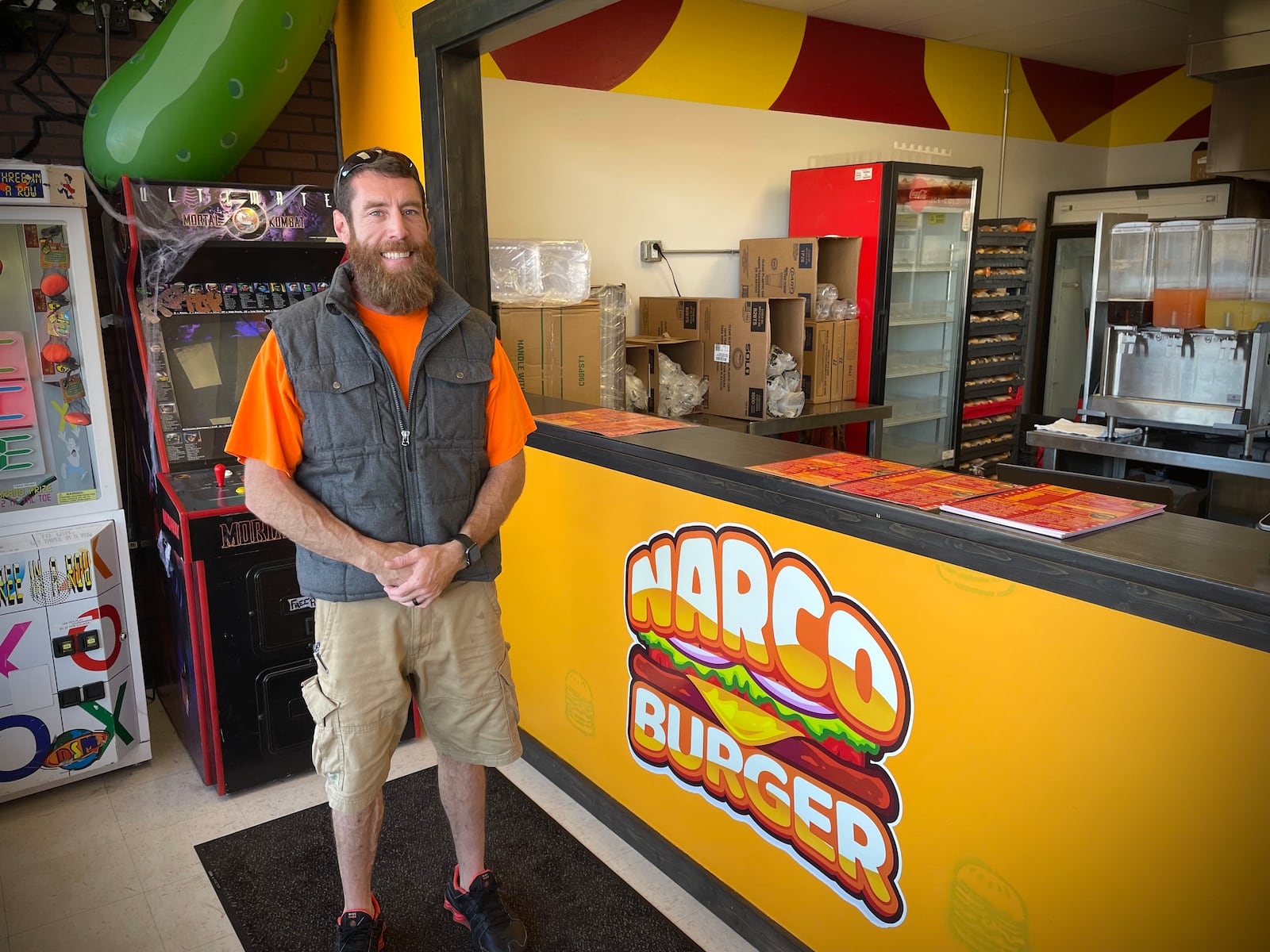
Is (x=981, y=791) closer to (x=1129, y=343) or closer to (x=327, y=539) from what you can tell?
(x=327, y=539)

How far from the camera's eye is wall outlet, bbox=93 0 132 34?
3.10 m

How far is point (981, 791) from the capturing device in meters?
1.62

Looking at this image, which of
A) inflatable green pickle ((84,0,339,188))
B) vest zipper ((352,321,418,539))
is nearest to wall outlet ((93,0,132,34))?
inflatable green pickle ((84,0,339,188))

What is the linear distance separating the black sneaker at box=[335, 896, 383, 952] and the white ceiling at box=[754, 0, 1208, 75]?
15.6 feet

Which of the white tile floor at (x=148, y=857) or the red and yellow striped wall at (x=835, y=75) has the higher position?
the red and yellow striped wall at (x=835, y=75)

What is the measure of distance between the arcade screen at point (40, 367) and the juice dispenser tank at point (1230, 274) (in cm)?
412

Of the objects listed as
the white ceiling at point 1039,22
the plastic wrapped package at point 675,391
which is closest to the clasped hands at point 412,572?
the plastic wrapped package at point 675,391

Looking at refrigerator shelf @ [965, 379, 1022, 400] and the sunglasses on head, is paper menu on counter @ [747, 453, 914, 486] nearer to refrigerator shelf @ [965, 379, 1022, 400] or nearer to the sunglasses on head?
the sunglasses on head

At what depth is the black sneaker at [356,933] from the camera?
205 cm

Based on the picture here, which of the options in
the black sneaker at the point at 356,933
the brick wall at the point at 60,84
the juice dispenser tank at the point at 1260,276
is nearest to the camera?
the black sneaker at the point at 356,933

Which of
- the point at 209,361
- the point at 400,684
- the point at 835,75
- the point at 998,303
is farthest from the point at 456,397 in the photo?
the point at 998,303

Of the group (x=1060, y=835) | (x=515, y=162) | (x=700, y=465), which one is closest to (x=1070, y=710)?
(x=1060, y=835)

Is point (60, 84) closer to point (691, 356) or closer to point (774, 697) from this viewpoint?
point (691, 356)

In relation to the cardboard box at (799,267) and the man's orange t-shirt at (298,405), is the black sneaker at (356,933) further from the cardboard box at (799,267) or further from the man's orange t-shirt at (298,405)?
the cardboard box at (799,267)
